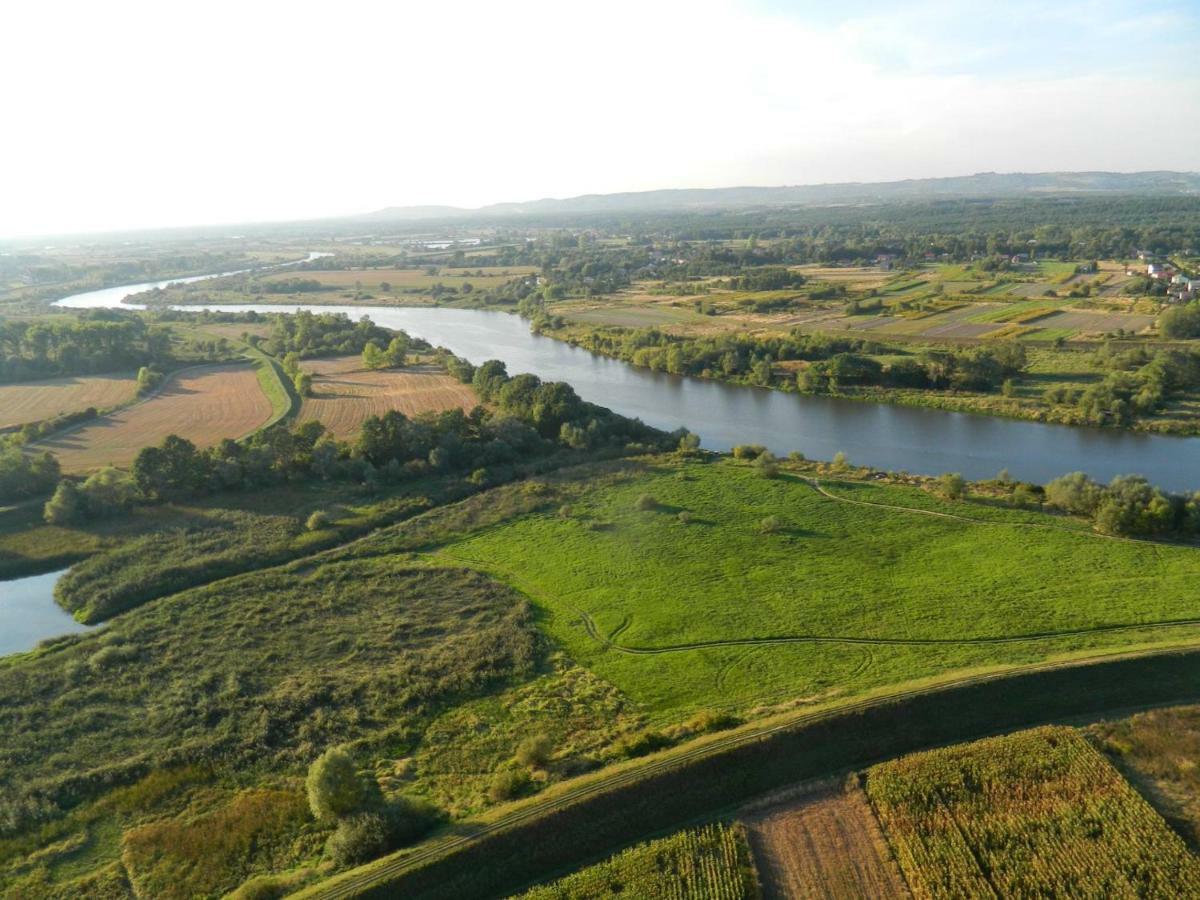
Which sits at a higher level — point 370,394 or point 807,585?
point 370,394

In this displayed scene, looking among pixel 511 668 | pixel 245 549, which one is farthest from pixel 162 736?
pixel 245 549

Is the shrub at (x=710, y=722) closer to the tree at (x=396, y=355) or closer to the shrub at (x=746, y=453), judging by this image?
the shrub at (x=746, y=453)

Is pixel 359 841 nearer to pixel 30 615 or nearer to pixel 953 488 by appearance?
pixel 30 615

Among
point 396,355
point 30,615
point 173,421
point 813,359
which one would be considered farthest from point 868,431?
point 173,421

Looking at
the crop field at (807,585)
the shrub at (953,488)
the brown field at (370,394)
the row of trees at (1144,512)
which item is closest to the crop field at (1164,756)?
the crop field at (807,585)

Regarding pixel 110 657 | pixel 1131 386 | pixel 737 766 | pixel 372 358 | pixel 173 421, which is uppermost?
pixel 372 358

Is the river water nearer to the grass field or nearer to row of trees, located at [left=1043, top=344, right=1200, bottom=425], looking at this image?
the grass field

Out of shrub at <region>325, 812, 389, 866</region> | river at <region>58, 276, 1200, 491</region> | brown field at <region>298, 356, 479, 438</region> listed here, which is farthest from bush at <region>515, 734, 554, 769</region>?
brown field at <region>298, 356, 479, 438</region>
